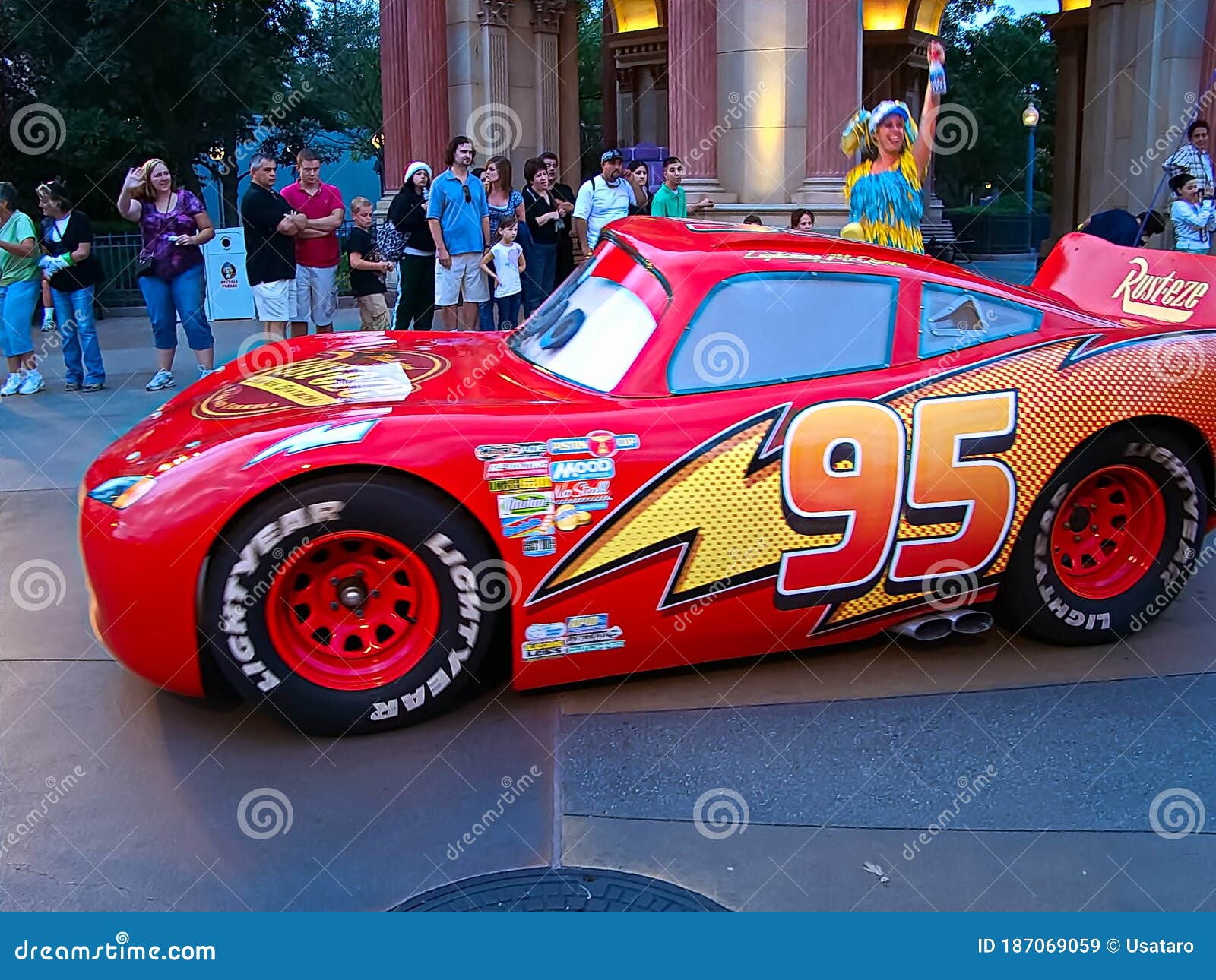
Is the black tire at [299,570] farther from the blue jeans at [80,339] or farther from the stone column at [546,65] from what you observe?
the stone column at [546,65]

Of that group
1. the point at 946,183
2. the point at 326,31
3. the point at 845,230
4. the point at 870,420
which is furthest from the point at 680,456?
the point at 946,183

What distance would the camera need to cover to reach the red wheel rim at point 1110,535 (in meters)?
4.25

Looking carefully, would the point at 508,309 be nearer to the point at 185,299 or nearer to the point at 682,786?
the point at 185,299

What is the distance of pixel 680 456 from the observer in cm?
367

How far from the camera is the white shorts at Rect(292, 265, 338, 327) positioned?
9.08 metres

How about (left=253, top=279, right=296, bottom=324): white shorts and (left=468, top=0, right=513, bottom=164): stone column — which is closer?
(left=253, top=279, right=296, bottom=324): white shorts

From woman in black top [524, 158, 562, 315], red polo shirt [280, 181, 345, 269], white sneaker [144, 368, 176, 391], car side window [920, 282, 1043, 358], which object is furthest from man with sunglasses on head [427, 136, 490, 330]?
car side window [920, 282, 1043, 358]

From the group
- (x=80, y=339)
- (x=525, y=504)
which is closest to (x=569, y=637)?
(x=525, y=504)

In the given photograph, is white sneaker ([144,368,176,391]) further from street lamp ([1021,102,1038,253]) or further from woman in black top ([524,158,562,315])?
street lamp ([1021,102,1038,253])

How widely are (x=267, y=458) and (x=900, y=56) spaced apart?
78.1ft

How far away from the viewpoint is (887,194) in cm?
562

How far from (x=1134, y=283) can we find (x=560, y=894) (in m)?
3.56

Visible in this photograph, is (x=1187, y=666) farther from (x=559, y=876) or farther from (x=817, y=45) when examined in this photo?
(x=817, y=45)

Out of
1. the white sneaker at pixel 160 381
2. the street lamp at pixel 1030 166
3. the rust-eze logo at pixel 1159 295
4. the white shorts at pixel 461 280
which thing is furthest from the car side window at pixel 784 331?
the street lamp at pixel 1030 166
